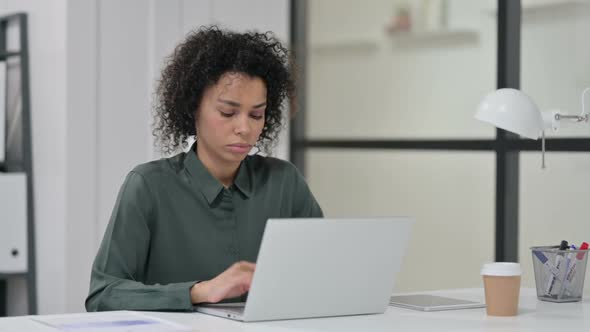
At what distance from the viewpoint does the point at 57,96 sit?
3.44 meters

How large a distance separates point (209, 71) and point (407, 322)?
0.79m

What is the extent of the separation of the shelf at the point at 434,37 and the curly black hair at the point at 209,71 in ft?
4.04

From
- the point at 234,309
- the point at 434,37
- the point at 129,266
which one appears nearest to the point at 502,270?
the point at 234,309

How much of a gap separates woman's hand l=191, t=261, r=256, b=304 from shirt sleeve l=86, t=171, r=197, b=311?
38 mm

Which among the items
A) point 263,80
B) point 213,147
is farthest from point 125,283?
point 263,80

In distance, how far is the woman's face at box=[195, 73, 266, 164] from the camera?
7.23ft

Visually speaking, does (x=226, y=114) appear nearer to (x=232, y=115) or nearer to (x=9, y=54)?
(x=232, y=115)

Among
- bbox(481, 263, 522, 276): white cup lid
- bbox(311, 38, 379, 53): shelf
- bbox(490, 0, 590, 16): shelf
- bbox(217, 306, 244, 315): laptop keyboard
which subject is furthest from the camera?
bbox(311, 38, 379, 53): shelf

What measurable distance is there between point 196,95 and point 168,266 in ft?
1.36

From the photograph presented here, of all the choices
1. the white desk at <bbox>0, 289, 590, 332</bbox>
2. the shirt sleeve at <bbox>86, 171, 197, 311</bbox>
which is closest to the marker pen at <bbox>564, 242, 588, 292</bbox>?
the white desk at <bbox>0, 289, 590, 332</bbox>

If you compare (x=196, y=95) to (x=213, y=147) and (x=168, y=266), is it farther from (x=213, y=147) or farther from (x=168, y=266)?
(x=168, y=266)

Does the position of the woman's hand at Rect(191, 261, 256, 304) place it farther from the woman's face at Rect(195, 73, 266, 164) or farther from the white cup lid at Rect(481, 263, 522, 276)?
the white cup lid at Rect(481, 263, 522, 276)

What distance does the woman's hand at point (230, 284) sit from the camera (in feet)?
6.12

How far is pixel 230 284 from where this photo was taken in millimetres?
1876
